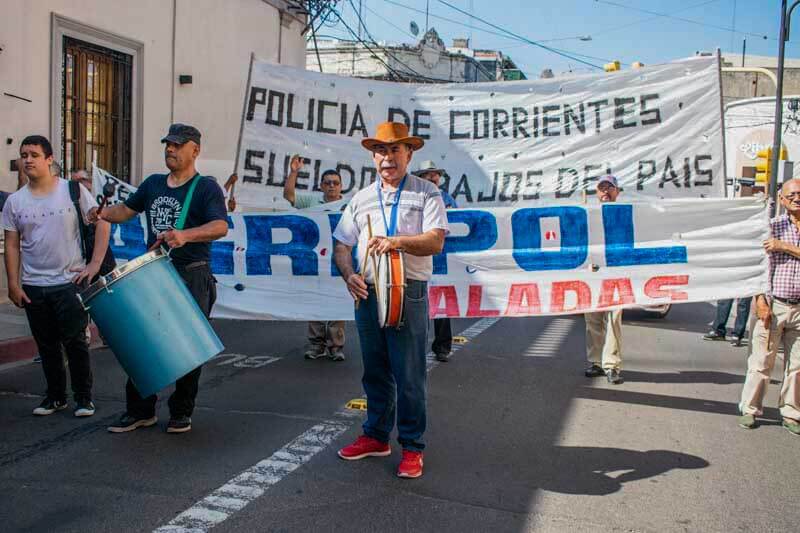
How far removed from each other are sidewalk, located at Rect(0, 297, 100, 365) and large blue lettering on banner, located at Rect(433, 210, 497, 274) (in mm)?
3989

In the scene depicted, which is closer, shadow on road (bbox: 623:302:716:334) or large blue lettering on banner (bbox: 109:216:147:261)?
large blue lettering on banner (bbox: 109:216:147:261)

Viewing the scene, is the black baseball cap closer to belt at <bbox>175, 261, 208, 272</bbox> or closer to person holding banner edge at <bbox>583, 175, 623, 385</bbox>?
belt at <bbox>175, 261, 208, 272</bbox>

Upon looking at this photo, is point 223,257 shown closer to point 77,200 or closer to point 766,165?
point 77,200

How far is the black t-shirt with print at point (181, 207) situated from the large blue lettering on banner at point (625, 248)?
331 cm

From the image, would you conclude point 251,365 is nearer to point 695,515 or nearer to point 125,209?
point 125,209

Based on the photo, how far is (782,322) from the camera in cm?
622

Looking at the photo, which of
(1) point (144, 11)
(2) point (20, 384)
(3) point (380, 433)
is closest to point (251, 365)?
(2) point (20, 384)

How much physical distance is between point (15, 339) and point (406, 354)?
201 inches

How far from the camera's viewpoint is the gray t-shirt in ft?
19.5

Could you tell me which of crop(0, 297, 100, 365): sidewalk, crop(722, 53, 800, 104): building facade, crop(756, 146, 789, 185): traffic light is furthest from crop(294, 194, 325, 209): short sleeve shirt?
crop(722, 53, 800, 104): building facade

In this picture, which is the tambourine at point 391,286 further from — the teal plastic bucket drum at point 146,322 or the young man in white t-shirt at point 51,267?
the young man in white t-shirt at point 51,267

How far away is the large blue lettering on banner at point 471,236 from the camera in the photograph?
741cm

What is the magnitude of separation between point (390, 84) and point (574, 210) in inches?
94.0

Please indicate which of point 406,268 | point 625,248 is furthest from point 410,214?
point 625,248
